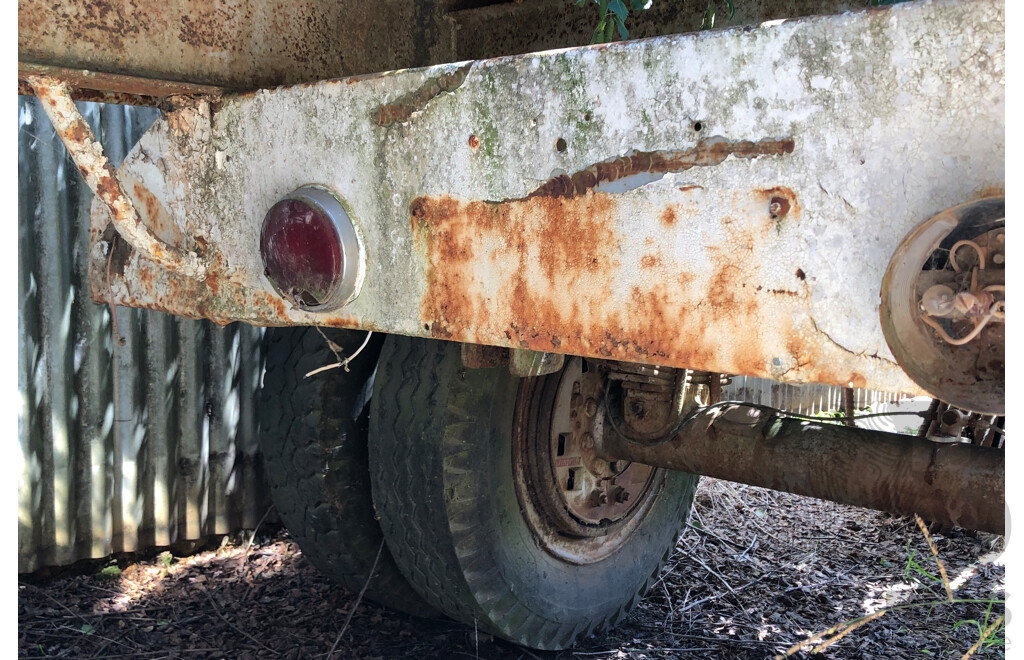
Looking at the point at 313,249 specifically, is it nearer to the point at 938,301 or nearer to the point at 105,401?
the point at 938,301

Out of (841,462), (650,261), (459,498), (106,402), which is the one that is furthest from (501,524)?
(106,402)

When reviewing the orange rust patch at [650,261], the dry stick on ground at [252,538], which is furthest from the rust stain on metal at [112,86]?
the dry stick on ground at [252,538]

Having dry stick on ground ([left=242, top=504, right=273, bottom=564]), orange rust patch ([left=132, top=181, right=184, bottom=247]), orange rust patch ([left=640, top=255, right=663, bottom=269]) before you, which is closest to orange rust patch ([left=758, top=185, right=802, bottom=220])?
orange rust patch ([left=640, top=255, right=663, bottom=269])

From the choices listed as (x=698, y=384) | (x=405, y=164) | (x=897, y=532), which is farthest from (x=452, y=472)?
(x=897, y=532)

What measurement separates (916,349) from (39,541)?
3015mm

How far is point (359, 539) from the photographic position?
2.73 m

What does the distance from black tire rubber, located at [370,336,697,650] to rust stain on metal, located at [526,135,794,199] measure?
3.20 ft

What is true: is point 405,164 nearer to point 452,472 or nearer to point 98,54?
point 98,54

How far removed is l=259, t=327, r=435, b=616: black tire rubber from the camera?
2.62m

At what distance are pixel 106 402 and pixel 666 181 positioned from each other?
8.51 feet

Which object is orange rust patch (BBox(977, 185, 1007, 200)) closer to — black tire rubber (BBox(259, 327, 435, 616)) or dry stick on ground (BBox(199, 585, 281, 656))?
black tire rubber (BBox(259, 327, 435, 616))

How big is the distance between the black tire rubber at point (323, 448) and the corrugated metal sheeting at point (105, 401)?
77cm

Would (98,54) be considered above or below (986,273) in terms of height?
above

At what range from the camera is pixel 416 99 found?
1.57 m
